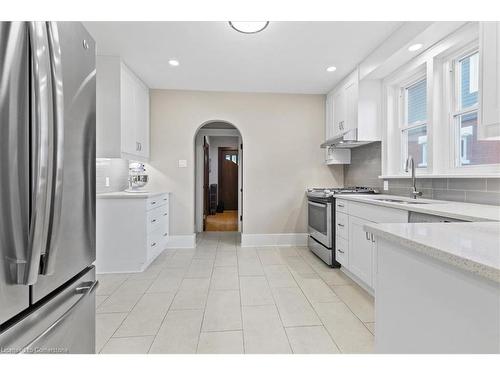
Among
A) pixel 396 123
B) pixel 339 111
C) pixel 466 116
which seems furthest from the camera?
pixel 339 111

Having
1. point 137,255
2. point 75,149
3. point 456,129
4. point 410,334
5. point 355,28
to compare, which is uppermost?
point 355,28

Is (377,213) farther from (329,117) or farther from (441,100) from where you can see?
(329,117)

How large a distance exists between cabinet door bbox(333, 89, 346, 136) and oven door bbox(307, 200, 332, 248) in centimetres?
121

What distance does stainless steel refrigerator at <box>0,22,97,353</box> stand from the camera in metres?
0.64

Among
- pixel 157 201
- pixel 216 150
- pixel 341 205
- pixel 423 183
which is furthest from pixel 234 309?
pixel 216 150

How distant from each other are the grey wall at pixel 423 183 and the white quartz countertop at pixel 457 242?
1207mm

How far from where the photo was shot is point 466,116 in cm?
212

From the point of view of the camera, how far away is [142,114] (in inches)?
143

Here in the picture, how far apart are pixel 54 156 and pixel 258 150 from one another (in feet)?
11.4

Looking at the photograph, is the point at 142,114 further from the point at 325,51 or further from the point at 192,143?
the point at 325,51

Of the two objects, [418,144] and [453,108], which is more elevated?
[453,108]

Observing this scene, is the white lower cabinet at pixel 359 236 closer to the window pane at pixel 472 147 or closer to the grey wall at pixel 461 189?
the grey wall at pixel 461 189

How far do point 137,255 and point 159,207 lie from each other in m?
0.76

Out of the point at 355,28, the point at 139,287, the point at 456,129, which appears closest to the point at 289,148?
the point at 355,28
